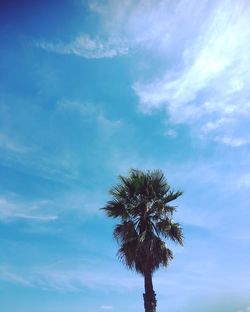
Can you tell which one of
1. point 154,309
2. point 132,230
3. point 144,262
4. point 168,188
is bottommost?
point 154,309

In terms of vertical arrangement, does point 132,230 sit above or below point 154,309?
above

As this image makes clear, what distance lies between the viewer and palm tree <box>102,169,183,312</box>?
3095cm

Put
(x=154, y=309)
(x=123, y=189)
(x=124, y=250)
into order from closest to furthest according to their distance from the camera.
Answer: (x=154, y=309) → (x=124, y=250) → (x=123, y=189)

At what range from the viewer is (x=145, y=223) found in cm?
3244

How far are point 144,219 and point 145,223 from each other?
248 mm

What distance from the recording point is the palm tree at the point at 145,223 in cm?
3095

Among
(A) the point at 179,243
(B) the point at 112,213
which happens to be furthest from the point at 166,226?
(B) the point at 112,213

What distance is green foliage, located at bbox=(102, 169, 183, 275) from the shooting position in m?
31.1

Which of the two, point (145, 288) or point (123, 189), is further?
point (123, 189)

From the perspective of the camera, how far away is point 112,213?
109 feet

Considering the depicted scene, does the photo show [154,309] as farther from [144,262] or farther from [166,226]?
[166,226]

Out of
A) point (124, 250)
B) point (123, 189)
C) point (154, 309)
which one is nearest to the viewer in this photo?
point (154, 309)

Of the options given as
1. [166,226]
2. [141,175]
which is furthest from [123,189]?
[166,226]

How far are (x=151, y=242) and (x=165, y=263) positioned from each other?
1.45 m
